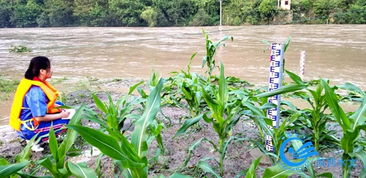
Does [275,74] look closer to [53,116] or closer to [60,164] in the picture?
[60,164]

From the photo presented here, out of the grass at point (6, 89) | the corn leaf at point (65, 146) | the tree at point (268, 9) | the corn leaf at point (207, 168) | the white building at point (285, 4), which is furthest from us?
the white building at point (285, 4)

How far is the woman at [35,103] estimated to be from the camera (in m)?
2.64

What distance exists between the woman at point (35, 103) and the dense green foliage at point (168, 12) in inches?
1062

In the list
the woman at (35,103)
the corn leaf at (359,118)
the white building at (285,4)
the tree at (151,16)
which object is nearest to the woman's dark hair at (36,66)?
the woman at (35,103)

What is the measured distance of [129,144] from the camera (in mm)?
1232

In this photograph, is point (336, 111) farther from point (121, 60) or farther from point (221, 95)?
point (121, 60)

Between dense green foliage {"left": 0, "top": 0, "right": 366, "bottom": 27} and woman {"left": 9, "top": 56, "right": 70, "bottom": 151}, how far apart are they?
2698 cm

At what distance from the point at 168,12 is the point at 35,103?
32187mm

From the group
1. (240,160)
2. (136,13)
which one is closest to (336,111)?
(240,160)

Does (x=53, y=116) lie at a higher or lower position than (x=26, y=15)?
lower

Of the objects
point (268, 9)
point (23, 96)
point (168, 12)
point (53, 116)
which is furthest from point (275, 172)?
point (168, 12)

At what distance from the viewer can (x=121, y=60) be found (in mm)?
9250

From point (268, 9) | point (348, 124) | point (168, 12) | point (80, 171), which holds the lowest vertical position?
point (80, 171)

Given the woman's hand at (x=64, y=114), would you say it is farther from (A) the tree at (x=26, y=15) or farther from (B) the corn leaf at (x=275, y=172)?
(A) the tree at (x=26, y=15)
